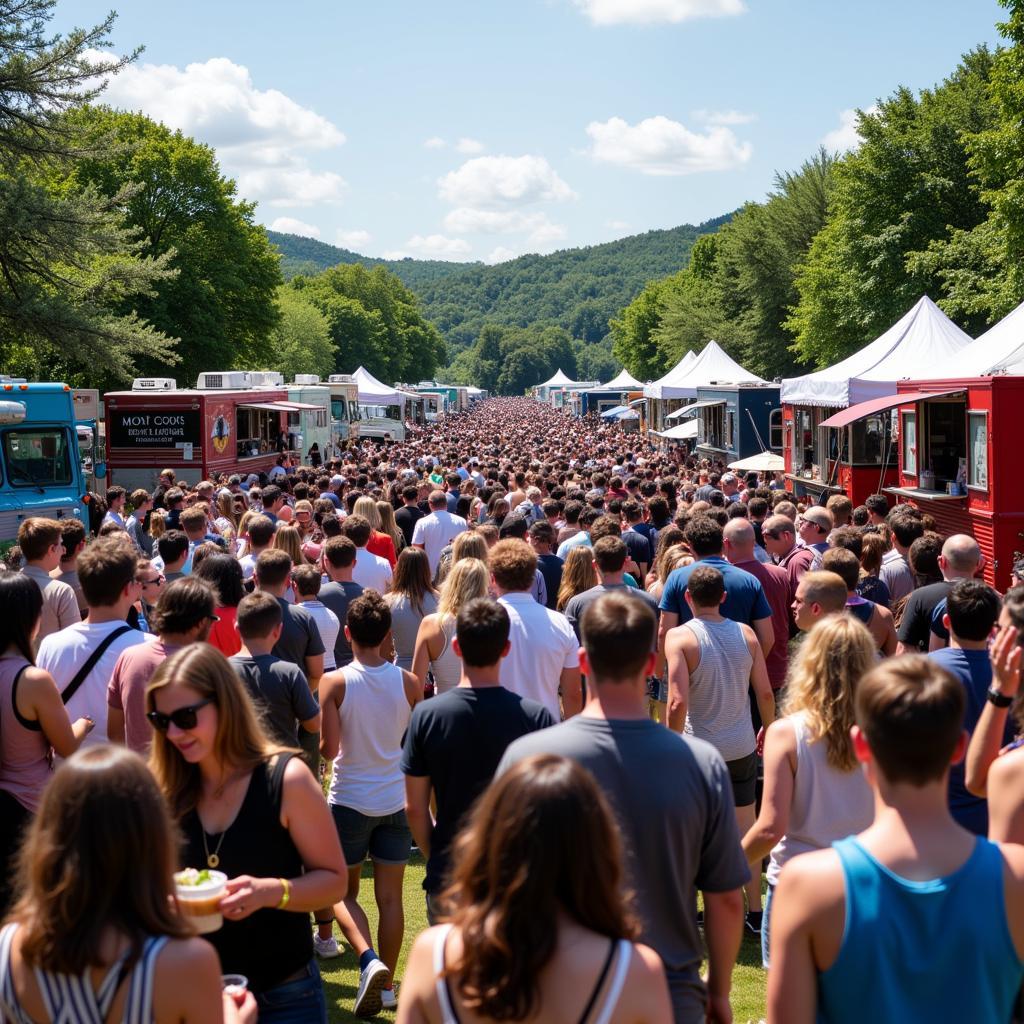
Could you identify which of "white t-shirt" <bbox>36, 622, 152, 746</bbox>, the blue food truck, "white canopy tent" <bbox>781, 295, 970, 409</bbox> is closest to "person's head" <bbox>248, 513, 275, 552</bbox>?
"white t-shirt" <bbox>36, 622, 152, 746</bbox>

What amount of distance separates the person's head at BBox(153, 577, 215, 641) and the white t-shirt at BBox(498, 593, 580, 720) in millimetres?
1569

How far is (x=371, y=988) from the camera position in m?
5.24

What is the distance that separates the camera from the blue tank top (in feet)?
8.29

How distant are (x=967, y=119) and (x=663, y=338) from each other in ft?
116

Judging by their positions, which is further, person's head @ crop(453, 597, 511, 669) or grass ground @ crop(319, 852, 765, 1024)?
grass ground @ crop(319, 852, 765, 1024)

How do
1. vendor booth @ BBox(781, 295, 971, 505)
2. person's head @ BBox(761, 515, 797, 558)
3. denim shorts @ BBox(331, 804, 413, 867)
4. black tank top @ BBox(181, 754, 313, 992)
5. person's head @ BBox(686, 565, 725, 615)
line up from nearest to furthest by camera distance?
1. black tank top @ BBox(181, 754, 313, 992)
2. denim shorts @ BBox(331, 804, 413, 867)
3. person's head @ BBox(686, 565, 725, 615)
4. person's head @ BBox(761, 515, 797, 558)
5. vendor booth @ BBox(781, 295, 971, 505)

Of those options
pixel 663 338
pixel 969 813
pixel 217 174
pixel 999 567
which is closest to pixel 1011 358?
pixel 999 567

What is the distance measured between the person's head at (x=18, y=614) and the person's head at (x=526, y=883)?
2819mm

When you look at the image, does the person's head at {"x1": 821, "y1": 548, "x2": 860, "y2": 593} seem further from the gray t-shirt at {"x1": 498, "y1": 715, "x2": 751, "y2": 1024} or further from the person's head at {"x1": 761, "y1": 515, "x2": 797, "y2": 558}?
the gray t-shirt at {"x1": 498, "y1": 715, "x2": 751, "y2": 1024}

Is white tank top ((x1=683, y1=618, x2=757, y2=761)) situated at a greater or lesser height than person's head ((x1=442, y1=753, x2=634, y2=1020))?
lesser

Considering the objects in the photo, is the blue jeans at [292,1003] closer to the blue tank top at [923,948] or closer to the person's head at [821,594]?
the blue tank top at [923,948]

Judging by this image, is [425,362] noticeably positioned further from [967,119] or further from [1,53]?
[1,53]

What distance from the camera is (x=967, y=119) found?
38.3 metres

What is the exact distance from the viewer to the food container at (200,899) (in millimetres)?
2891
